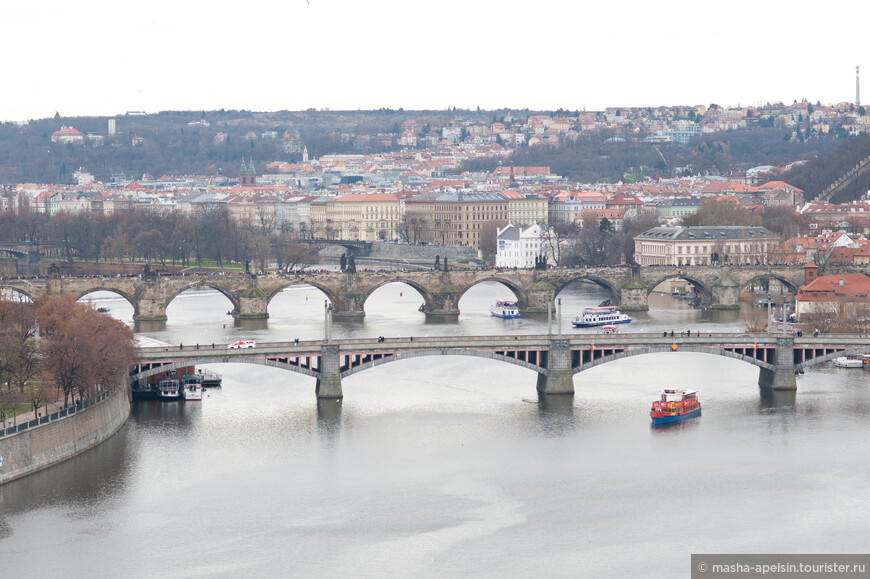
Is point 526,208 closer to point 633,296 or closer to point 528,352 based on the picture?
point 633,296

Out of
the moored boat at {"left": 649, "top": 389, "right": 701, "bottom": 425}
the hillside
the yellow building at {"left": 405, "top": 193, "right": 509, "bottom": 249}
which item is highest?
the hillside

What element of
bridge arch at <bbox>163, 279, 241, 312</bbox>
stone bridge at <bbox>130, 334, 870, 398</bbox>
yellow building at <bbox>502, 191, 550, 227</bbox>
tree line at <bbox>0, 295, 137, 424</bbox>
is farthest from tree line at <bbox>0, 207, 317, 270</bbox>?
tree line at <bbox>0, 295, 137, 424</bbox>

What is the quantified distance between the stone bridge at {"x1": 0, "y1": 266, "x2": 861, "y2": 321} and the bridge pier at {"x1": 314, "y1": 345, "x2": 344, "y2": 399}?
72.1 ft

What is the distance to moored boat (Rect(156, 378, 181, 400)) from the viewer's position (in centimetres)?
4200

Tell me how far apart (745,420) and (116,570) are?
16586 millimetres

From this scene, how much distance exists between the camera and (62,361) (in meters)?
35.7

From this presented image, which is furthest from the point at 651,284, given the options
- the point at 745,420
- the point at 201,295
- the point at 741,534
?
the point at 741,534

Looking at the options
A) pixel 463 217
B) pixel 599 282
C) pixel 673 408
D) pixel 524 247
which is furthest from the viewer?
pixel 463 217

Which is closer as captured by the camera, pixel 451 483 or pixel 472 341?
pixel 451 483

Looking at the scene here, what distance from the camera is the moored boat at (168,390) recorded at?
138 ft

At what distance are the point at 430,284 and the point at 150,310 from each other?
10795 mm

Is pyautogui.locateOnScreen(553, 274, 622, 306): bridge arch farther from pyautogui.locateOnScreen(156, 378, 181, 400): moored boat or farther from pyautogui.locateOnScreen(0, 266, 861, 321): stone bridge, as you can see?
pyautogui.locateOnScreen(156, 378, 181, 400): moored boat

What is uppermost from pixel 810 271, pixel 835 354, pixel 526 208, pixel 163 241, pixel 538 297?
pixel 526 208

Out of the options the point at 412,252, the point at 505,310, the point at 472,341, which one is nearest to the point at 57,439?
the point at 472,341
